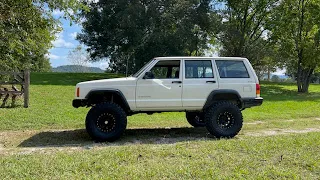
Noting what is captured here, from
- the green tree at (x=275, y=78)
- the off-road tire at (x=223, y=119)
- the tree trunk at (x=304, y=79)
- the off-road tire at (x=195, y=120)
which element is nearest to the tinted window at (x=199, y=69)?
the off-road tire at (x=223, y=119)

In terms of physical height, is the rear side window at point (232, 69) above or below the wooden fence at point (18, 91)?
above

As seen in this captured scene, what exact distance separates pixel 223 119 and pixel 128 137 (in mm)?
2272

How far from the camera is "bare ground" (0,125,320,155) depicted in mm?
5867

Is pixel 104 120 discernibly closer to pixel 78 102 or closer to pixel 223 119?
pixel 78 102

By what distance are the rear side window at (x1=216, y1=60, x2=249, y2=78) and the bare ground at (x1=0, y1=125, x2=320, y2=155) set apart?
1.47 m

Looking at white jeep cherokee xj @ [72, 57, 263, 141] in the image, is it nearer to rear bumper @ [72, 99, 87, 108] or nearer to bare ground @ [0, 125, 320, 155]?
rear bumper @ [72, 99, 87, 108]

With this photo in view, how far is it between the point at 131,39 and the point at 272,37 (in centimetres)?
1327

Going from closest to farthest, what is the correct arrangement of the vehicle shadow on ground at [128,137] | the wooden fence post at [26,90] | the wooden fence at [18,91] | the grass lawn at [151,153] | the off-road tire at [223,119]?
the grass lawn at [151,153] → the vehicle shadow on ground at [128,137] → the off-road tire at [223,119] → the wooden fence at [18,91] → the wooden fence post at [26,90]

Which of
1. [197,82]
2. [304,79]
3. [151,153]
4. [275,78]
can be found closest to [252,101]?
[197,82]

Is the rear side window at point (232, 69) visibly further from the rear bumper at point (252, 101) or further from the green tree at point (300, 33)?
the green tree at point (300, 33)

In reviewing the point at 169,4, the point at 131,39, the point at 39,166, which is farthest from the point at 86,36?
the point at 39,166

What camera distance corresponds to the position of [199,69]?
284 inches

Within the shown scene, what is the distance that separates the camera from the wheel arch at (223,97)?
706cm

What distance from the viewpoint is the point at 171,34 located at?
24484 mm
